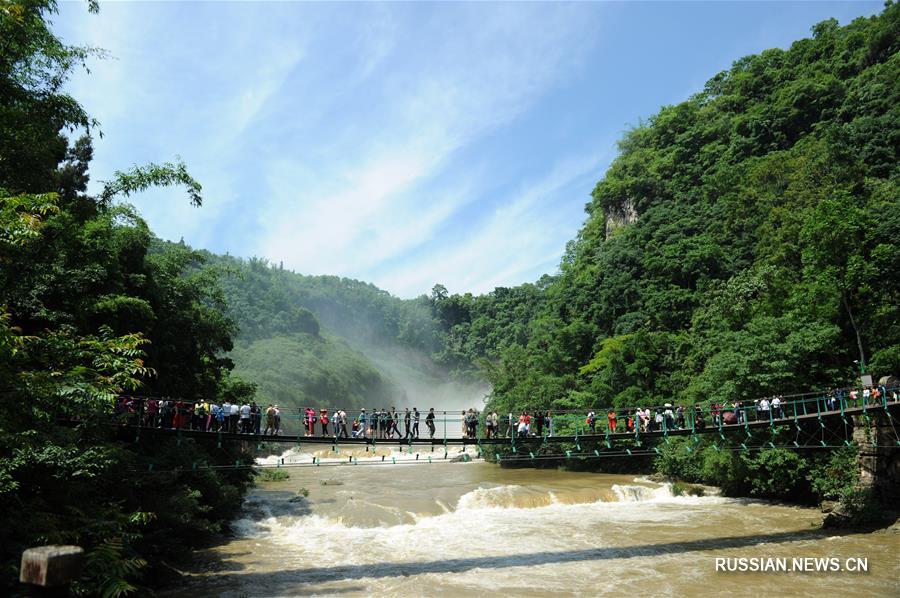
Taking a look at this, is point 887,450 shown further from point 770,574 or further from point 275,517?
point 275,517

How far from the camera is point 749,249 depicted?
3281 centimetres

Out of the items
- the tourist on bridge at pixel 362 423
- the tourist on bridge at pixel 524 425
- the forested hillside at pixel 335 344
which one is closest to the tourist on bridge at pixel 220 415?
the tourist on bridge at pixel 362 423

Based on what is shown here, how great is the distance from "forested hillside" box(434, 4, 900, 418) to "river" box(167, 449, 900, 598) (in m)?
4.72

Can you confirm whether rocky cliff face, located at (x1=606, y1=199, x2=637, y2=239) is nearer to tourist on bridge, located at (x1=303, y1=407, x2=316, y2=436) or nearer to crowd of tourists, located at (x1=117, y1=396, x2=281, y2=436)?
tourist on bridge, located at (x1=303, y1=407, x2=316, y2=436)

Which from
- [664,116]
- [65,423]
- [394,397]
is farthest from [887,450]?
[394,397]

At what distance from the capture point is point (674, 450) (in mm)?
21891

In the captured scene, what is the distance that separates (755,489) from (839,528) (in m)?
4.34

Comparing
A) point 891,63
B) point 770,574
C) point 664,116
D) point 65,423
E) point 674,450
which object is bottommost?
point 770,574

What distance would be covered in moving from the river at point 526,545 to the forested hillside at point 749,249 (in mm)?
4722

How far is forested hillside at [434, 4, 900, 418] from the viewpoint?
18500mm

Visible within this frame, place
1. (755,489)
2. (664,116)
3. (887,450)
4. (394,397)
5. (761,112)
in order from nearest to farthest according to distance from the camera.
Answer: (887,450)
(755,489)
(761,112)
(664,116)
(394,397)

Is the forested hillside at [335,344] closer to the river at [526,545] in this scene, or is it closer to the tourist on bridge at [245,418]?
the river at [526,545]

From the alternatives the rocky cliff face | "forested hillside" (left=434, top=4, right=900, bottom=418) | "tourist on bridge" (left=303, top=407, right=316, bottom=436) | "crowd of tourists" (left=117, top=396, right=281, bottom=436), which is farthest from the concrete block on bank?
the rocky cliff face

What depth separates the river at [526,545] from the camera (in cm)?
1119
